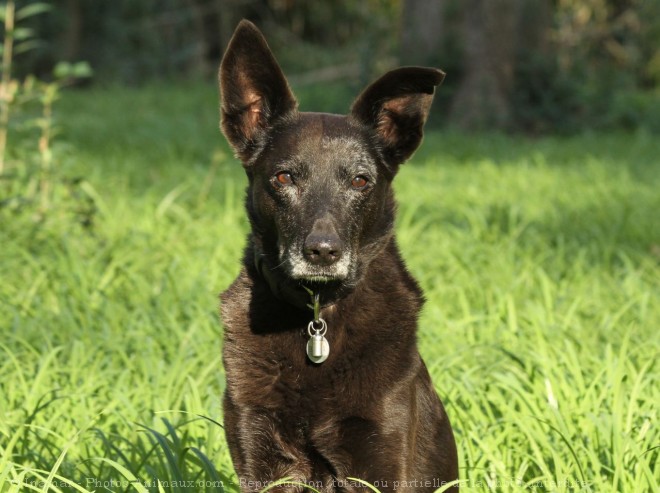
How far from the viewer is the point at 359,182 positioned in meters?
3.08

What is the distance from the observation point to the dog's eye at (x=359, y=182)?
121 inches

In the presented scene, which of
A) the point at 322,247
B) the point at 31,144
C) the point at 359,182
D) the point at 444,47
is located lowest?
the point at 31,144

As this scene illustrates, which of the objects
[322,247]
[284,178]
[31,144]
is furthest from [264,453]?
[31,144]

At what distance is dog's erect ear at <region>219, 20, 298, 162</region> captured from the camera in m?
3.10

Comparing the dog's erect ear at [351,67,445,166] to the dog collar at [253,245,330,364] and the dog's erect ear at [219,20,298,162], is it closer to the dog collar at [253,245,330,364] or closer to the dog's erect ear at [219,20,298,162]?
the dog's erect ear at [219,20,298,162]

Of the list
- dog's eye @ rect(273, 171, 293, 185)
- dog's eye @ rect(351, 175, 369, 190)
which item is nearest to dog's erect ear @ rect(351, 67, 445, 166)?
dog's eye @ rect(351, 175, 369, 190)

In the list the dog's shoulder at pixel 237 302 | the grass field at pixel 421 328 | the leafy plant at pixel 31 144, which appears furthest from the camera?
the leafy plant at pixel 31 144

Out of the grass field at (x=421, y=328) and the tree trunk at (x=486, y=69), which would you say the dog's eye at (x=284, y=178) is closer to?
the grass field at (x=421, y=328)

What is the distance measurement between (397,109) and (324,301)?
70 cm

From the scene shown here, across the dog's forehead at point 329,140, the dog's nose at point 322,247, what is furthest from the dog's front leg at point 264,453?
the dog's forehead at point 329,140

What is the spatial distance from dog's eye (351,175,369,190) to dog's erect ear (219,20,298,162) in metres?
0.35

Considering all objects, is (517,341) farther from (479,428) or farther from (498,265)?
(498,265)

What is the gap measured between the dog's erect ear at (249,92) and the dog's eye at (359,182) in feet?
1.14

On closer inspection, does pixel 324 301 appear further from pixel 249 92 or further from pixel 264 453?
pixel 249 92
